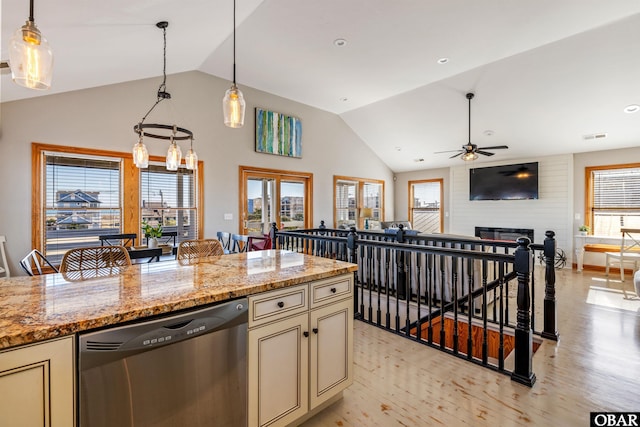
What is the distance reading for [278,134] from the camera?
21.7 feet

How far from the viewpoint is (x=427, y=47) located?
173 inches

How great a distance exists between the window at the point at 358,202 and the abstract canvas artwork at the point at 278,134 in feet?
5.04

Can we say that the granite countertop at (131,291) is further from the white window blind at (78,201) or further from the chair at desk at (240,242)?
the white window blind at (78,201)

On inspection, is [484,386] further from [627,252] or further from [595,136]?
[595,136]

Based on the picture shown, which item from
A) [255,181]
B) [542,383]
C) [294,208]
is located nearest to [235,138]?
[255,181]

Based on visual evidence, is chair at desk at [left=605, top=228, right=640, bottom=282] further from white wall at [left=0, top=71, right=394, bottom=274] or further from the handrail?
white wall at [left=0, top=71, right=394, bottom=274]

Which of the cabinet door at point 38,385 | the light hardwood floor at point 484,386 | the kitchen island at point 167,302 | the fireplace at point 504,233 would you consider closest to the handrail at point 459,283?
the light hardwood floor at point 484,386

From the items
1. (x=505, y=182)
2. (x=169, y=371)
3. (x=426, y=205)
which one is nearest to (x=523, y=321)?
(x=169, y=371)

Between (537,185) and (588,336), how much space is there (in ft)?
16.5

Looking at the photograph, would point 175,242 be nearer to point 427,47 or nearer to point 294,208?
point 294,208

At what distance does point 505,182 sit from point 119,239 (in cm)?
841

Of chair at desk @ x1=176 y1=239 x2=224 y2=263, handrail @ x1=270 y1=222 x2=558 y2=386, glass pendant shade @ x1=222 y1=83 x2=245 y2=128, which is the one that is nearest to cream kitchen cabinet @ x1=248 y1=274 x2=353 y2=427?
handrail @ x1=270 y1=222 x2=558 y2=386

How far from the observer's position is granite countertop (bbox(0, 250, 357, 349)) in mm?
1074

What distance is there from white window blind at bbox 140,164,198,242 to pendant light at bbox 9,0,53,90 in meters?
3.87
